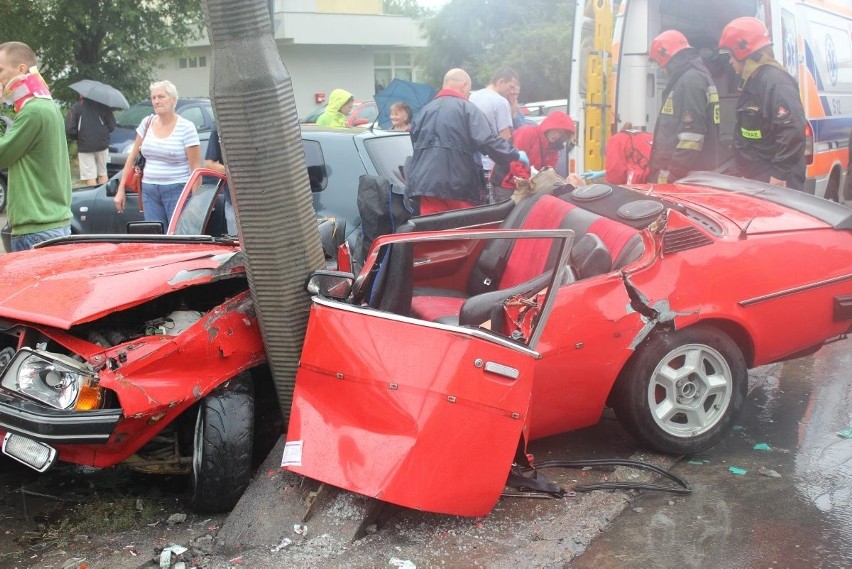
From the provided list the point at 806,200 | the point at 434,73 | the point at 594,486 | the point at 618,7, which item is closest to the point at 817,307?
the point at 806,200

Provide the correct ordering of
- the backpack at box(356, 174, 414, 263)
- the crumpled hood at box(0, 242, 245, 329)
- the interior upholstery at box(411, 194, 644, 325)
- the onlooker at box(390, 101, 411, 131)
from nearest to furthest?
the crumpled hood at box(0, 242, 245, 329) < the interior upholstery at box(411, 194, 644, 325) < the backpack at box(356, 174, 414, 263) < the onlooker at box(390, 101, 411, 131)

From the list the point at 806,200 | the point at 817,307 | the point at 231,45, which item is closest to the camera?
the point at 231,45

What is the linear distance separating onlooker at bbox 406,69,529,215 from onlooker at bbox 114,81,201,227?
1.87m

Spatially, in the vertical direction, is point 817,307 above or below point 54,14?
below

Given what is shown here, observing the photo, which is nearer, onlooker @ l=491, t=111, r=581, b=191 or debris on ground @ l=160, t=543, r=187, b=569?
debris on ground @ l=160, t=543, r=187, b=569

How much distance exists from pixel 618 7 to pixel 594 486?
5306 millimetres

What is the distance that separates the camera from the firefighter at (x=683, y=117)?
268 inches

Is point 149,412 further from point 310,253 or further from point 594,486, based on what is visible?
point 594,486

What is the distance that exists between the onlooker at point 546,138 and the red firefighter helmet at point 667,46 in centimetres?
99

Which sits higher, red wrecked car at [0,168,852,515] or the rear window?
the rear window

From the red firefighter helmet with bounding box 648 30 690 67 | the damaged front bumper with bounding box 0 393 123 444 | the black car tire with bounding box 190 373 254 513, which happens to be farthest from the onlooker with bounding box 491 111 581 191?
the damaged front bumper with bounding box 0 393 123 444

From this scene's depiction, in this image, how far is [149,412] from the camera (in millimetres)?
3689

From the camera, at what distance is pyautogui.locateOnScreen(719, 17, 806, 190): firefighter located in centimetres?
632

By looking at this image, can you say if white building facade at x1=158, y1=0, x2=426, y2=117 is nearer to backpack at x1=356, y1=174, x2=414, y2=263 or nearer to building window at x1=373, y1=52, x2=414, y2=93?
building window at x1=373, y1=52, x2=414, y2=93
